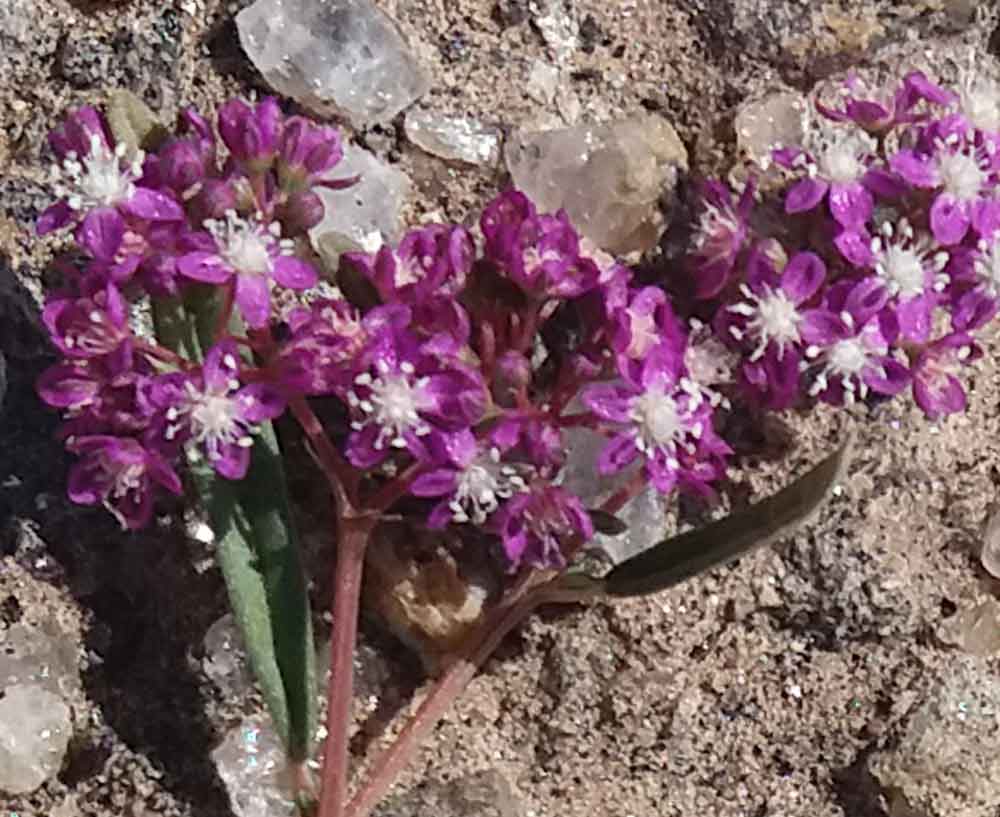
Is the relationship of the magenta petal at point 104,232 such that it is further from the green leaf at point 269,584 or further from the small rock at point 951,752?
the small rock at point 951,752

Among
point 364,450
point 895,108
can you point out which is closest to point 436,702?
point 364,450

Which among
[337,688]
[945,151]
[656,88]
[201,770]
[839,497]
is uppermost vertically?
[945,151]

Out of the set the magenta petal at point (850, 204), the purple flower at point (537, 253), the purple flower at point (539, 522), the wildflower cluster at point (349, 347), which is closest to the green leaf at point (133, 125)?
the wildflower cluster at point (349, 347)

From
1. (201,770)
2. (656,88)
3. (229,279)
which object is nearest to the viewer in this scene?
(229,279)

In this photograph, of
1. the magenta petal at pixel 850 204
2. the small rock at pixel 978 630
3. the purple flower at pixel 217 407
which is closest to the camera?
the purple flower at pixel 217 407

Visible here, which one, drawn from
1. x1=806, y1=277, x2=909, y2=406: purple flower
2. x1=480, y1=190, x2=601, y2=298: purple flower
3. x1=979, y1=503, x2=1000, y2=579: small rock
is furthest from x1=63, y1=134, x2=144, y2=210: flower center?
x1=979, y1=503, x2=1000, y2=579: small rock

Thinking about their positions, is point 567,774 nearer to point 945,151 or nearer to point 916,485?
point 916,485

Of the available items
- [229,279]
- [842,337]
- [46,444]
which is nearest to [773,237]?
[842,337]
